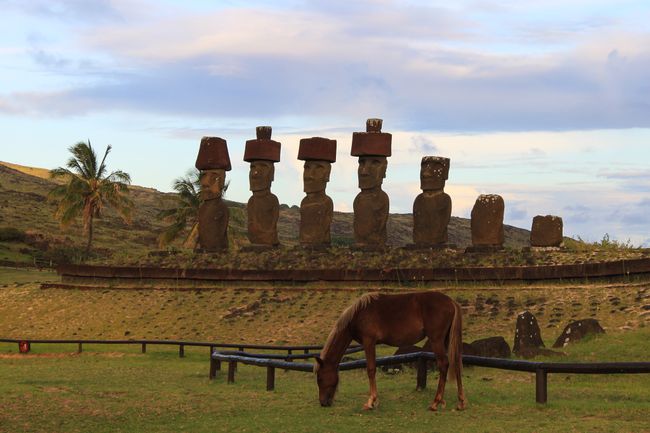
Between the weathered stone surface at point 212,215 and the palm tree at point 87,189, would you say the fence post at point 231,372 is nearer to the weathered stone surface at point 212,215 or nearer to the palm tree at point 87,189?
the weathered stone surface at point 212,215

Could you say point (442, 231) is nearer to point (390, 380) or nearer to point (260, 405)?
point (390, 380)

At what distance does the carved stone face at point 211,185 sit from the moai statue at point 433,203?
816 cm

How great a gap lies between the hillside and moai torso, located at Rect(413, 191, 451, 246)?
11907 mm

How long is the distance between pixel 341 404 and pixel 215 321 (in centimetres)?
1727

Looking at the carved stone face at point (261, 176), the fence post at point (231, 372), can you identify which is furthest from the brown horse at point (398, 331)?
the carved stone face at point (261, 176)

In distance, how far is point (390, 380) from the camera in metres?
16.9

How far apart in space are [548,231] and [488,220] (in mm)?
2172

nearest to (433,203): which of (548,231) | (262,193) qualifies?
(548,231)

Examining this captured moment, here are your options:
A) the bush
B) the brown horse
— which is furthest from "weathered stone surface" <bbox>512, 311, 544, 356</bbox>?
the bush

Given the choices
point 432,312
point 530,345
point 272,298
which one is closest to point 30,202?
point 272,298

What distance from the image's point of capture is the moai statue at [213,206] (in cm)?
3781

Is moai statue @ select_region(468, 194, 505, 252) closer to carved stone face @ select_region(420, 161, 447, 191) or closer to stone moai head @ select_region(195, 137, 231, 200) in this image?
carved stone face @ select_region(420, 161, 447, 191)

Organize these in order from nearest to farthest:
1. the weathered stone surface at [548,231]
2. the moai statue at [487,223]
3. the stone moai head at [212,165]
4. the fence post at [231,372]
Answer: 1. the fence post at [231,372]
2. the moai statue at [487,223]
3. the weathered stone surface at [548,231]
4. the stone moai head at [212,165]

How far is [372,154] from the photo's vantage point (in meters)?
35.1
